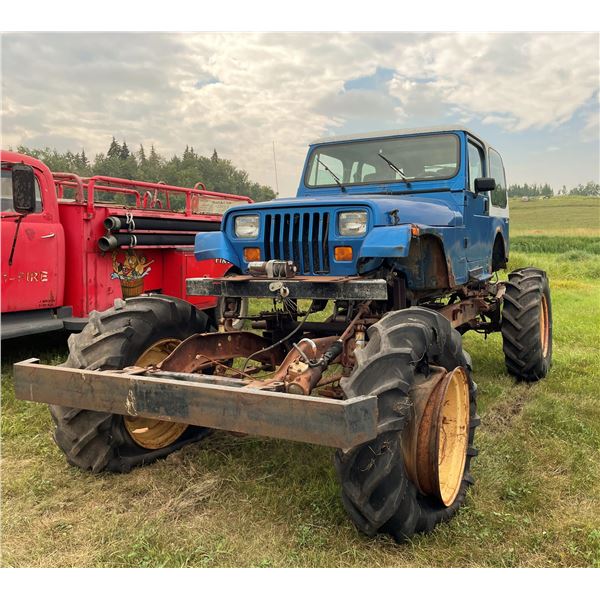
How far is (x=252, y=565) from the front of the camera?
2.72 metres

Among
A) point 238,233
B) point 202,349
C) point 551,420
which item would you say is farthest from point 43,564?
point 551,420

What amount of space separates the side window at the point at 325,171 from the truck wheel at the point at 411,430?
2.41 metres

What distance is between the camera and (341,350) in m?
3.36

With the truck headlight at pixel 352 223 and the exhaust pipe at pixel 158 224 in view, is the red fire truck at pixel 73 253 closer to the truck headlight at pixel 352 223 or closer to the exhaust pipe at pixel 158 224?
the exhaust pipe at pixel 158 224

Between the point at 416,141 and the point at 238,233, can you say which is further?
the point at 416,141

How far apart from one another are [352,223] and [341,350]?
31.7 inches

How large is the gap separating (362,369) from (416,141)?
9.52 ft

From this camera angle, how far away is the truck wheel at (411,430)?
271 centimetres

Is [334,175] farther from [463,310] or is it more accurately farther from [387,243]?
[387,243]

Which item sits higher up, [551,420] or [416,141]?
[416,141]

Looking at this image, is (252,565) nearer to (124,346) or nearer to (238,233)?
(124,346)

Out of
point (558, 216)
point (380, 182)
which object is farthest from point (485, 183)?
point (558, 216)

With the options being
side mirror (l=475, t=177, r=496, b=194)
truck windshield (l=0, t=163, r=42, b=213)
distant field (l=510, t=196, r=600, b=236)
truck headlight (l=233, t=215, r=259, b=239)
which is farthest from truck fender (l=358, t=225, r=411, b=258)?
distant field (l=510, t=196, r=600, b=236)

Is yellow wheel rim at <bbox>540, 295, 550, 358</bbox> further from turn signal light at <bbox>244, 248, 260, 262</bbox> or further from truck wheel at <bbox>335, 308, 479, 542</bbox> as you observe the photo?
turn signal light at <bbox>244, 248, 260, 262</bbox>
